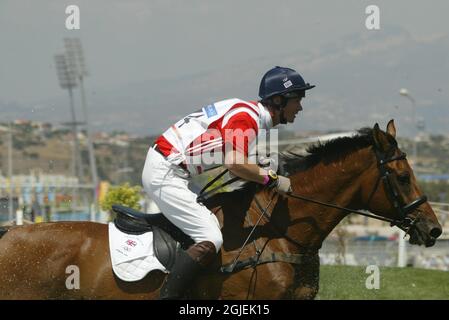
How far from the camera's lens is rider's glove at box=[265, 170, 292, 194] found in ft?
20.0

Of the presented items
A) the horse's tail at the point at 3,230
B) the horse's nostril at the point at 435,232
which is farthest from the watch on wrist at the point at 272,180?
the horse's tail at the point at 3,230

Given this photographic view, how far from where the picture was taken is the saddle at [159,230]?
615 centimetres

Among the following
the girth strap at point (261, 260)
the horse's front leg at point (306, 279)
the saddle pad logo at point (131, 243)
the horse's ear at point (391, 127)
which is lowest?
the horse's front leg at point (306, 279)

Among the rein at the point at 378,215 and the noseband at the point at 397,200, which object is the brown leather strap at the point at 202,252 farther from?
the noseband at the point at 397,200

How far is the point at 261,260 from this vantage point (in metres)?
6.19

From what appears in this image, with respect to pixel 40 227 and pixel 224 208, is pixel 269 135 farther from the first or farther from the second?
pixel 40 227

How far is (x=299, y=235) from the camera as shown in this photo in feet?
20.8

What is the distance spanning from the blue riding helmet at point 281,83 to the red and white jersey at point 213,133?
0.53ft

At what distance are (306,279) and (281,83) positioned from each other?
65.0 inches

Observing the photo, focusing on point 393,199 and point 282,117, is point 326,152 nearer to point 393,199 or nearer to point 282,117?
point 282,117

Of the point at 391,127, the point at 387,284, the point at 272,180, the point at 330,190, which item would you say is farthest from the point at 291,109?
the point at 387,284

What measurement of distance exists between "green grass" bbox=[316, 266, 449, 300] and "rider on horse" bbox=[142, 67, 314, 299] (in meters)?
5.39

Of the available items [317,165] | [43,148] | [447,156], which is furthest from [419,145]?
[317,165]
